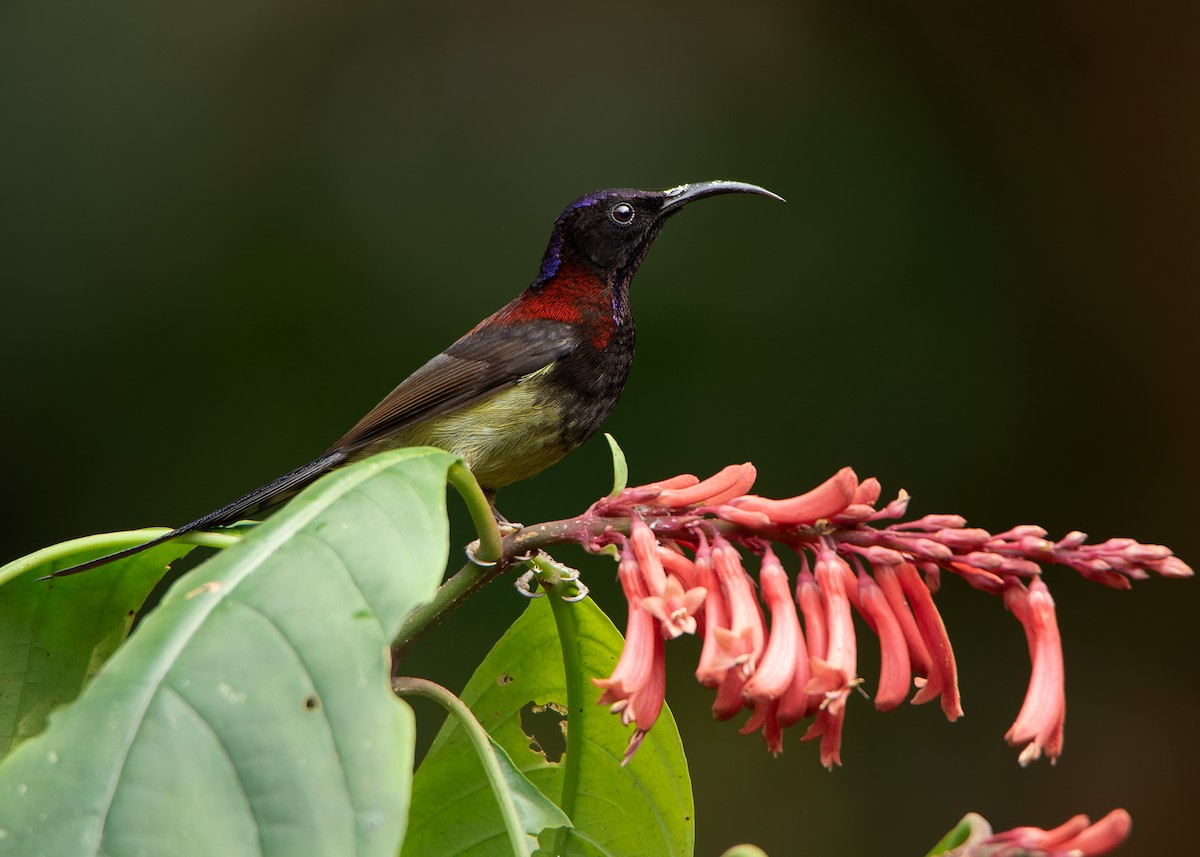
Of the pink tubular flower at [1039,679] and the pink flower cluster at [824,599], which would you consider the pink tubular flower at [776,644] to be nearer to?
the pink flower cluster at [824,599]

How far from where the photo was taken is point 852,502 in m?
1.64

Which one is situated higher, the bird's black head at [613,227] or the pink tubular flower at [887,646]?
the bird's black head at [613,227]

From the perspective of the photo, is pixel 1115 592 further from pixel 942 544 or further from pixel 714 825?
pixel 942 544

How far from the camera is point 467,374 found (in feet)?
11.4

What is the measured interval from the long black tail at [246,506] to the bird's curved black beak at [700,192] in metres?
1.21

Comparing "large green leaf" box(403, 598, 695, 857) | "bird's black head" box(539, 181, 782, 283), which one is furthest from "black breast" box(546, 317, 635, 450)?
"large green leaf" box(403, 598, 695, 857)

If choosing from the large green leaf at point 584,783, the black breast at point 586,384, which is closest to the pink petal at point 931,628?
the large green leaf at point 584,783

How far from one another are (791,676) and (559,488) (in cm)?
418

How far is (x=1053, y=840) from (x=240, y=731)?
0.85m

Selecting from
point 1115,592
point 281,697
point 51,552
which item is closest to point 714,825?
point 1115,592

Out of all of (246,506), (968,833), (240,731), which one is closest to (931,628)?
(968,833)

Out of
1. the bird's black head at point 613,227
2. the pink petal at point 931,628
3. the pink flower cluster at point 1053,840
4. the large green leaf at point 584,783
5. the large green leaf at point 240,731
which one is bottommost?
the large green leaf at point 584,783

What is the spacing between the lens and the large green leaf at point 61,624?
6.59 ft

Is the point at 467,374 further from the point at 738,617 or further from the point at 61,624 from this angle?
the point at 738,617
